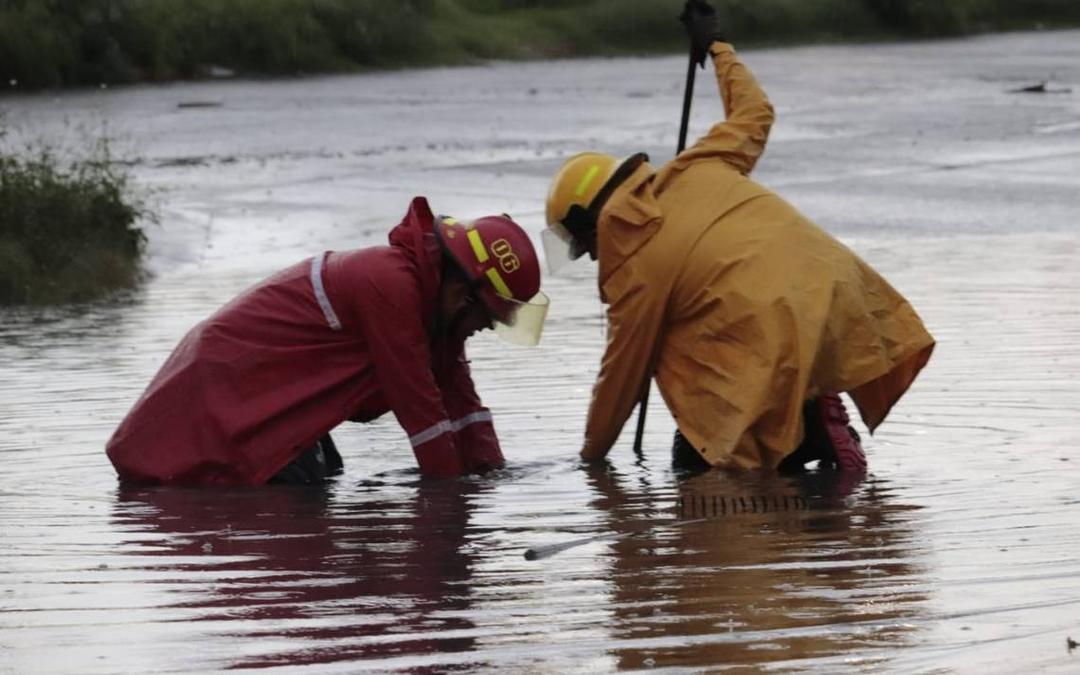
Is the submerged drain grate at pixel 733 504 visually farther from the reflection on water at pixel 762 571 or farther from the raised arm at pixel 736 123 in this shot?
the raised arm at pixel 736 123

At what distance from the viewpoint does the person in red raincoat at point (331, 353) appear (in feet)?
24.3

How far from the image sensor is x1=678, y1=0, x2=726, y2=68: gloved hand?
28.0 feet

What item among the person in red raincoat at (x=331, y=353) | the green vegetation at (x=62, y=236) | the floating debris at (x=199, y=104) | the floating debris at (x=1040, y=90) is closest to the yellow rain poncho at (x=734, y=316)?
the person in red raincoat at (x=331, y=353)

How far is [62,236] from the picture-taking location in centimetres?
1366

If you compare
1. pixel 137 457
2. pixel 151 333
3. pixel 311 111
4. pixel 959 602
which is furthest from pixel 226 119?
pixel 959 602

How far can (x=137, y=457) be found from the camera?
768 centimetres

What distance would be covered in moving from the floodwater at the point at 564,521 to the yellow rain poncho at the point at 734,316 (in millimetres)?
254

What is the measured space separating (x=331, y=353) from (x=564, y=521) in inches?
44.5

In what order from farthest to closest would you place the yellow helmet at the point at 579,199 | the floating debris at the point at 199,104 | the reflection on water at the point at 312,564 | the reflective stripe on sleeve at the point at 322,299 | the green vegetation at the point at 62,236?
1. the floating debris at the point at 199,104
2. the green vegetation at the point at 62,236
3. the yellow helmet at the point at 579,199
4. the reflective stripe on sleeve at the point at 322,299
5. the reflection on water at the point at 312,564

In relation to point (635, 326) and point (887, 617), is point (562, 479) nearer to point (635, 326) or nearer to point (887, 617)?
point (635, 326)

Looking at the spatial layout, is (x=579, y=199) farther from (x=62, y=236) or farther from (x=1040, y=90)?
(x=1040, y=90)

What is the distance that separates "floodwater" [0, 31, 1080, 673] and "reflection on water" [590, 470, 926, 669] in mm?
16

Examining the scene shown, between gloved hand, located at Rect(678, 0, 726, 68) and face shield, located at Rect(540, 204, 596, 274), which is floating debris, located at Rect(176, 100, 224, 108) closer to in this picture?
gloved hand, located at Rect(678, 0, 726, 68)

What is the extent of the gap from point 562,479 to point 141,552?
1.79m
